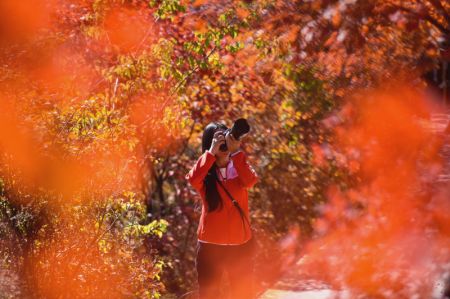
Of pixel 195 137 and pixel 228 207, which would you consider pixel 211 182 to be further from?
pixel 195 137

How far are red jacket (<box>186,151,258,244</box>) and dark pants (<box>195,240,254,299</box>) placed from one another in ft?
0.26

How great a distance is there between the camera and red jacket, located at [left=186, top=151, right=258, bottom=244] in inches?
173

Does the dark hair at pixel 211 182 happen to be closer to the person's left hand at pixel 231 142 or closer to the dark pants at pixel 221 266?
the person's left hand at pixel 231 142

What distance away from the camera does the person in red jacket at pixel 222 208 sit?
14.4ft

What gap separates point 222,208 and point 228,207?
0.14 ft

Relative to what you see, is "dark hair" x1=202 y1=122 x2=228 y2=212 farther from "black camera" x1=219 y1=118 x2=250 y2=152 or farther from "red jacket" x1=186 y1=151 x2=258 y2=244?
"black camera" x1=219 y1=118 x2=250 y2=152

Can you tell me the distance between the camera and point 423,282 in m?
5.77

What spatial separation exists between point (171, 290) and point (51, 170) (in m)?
4.76

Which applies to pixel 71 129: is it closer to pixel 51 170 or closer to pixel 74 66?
pixel 51 170

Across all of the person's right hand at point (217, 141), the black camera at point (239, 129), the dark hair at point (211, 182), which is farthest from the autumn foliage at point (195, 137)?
the black camera at point (239, 129)

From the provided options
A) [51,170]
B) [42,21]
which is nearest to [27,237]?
[51,170]

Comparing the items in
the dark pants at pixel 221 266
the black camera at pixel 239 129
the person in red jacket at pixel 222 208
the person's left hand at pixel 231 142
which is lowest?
the dark pants at pixel 221 266

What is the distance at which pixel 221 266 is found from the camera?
450 cm

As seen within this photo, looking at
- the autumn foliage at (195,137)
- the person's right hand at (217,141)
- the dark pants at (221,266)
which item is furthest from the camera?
the autumn foliage at (195,137)
